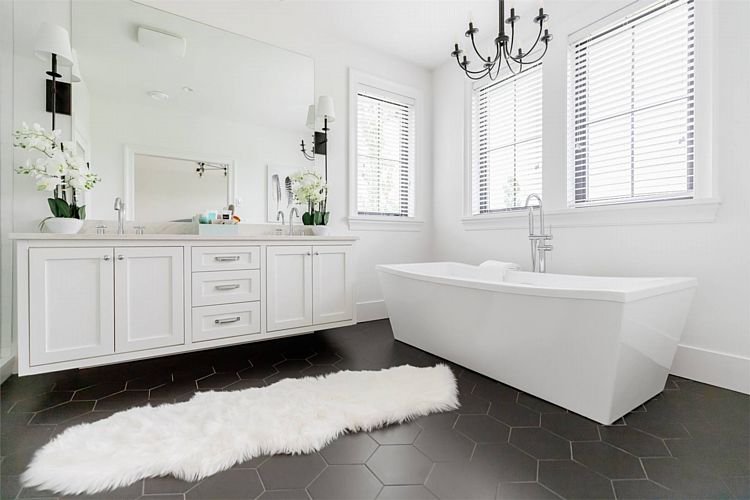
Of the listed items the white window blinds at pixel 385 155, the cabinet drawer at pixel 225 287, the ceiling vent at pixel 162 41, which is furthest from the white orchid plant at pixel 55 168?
the white window blinds at pixel 385 155


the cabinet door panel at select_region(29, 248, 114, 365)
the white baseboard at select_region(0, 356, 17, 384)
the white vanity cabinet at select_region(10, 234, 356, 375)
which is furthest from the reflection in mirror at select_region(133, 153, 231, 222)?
the white baseboard at select_region(0, 356, 17, 384)

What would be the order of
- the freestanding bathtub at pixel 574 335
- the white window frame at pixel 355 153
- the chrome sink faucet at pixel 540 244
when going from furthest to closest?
the white window frame at pixel 355 153 → the chrome sink faucet at pixel 540 244 → the freestanding bathtub at pixel 574 335

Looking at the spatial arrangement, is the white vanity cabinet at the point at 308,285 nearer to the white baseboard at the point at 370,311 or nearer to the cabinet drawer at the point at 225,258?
the cabinet drawer at the point at 225,258

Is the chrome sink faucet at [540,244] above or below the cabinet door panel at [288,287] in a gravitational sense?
above

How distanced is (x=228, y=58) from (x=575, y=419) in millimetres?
3390

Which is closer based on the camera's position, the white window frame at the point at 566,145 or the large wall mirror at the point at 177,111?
the white window frame at the point at 566,145

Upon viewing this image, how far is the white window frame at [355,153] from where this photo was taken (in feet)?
11.3

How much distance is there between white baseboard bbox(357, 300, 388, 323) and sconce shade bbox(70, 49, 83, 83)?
2746mm

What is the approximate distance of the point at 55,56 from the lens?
2127 mm

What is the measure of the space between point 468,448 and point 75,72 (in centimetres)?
318

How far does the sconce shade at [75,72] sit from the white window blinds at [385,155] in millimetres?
2165

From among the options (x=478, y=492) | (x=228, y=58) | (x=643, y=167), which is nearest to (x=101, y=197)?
(x=228, y=58)

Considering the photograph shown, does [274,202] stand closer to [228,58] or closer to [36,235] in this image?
[228,58]

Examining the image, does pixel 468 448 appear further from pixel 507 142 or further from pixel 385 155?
pixel 385 155
